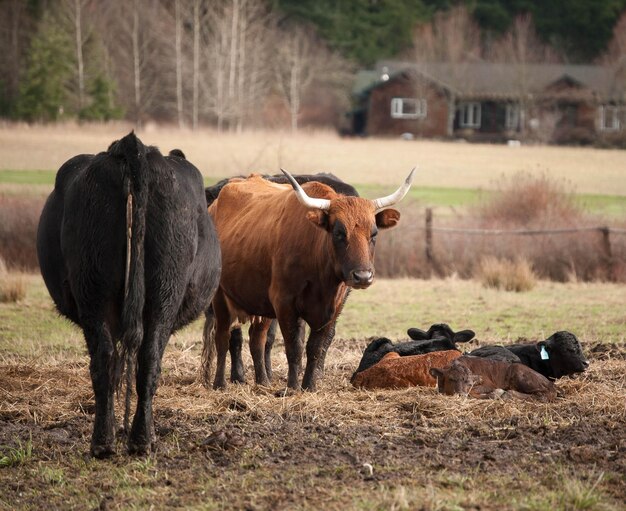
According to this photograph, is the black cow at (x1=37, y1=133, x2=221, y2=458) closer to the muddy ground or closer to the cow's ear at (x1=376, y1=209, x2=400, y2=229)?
the muddy ground

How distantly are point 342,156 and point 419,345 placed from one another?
127 ft

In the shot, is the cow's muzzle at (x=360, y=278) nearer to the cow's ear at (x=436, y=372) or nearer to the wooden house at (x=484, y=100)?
the cow's ear at (x=436, y=372)

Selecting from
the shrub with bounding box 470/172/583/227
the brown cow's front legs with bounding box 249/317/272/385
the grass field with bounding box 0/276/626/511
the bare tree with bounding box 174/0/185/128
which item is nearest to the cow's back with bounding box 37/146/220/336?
the grass field with bounding box 0/276/626/511

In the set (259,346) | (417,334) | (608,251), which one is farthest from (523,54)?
(259,346)

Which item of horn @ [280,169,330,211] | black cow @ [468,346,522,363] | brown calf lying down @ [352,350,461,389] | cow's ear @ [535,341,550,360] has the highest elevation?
horn @ [280,169,330,211]

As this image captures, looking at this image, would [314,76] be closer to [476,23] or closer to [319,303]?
[476,23]

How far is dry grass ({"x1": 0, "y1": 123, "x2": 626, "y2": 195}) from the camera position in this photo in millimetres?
34344

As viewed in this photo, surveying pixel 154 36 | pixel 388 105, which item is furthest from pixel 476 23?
pixel 154 36

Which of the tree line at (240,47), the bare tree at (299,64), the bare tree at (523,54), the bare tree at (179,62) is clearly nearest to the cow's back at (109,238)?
the tree line at (240,47)

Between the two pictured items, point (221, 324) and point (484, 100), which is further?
point (484, 100)

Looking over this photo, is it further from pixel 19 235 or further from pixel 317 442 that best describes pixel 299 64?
pixel 317 442

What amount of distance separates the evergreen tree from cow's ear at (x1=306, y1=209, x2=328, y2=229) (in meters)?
31.9

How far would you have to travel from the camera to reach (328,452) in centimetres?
687

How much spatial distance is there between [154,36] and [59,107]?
1886 cm
